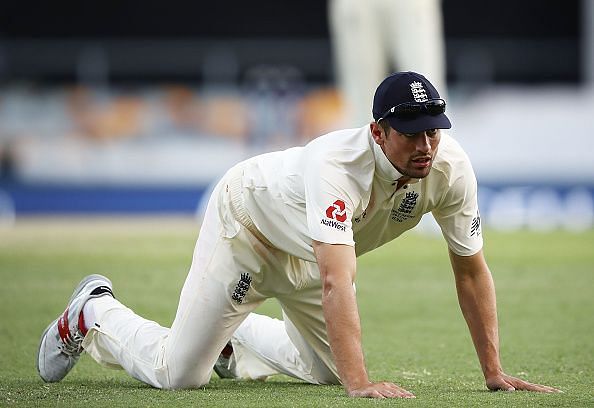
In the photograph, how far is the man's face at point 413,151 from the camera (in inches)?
174

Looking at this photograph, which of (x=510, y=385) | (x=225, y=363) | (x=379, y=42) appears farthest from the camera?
(x=379, y=42)

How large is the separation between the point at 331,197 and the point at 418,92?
1.64 feet

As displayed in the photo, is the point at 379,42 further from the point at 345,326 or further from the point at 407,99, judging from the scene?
the point at 345,326

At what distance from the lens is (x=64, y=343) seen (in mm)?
5316

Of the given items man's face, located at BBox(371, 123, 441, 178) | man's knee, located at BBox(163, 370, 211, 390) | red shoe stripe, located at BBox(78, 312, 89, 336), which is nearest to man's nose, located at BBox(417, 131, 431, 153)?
man's face, located at BBox(371, 123, 441, 178)

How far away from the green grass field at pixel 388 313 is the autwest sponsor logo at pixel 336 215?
65cm

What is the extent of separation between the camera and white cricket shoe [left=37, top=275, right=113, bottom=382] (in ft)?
17.3

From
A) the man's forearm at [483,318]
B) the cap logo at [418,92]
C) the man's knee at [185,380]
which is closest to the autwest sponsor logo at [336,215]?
the cap logo at [418,92]

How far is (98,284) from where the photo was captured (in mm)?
5516

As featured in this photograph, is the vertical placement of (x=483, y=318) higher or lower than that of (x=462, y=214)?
lower

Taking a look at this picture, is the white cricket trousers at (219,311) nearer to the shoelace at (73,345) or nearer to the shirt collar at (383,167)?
the shoelace at (73,345)

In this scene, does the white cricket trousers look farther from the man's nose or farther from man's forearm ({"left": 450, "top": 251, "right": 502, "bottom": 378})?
the man's nose

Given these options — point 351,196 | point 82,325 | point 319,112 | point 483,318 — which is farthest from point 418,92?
point 319,112

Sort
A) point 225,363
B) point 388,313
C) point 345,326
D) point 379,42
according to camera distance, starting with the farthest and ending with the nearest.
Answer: point 379,42 → point 388,313 → point 225,363 → point 345,326
